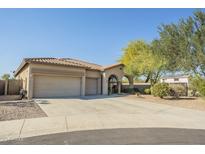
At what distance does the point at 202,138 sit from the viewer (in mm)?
6375

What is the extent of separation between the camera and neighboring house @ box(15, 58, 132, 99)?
18.0 m

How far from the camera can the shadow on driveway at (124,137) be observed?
5.84 metres

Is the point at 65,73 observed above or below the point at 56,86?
above

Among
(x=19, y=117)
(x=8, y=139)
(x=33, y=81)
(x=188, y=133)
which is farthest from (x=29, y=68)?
(x=188, y=133)

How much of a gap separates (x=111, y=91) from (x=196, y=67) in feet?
41.5

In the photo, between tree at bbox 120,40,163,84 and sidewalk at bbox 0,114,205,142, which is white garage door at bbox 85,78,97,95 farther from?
sidewalk at bbox 0,114,205,142

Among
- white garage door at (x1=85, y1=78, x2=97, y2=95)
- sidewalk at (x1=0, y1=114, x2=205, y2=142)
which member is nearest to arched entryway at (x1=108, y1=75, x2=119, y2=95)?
white garage door at (x1=85, y1=78, x2=97, y2=95)

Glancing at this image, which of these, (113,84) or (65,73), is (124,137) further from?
(113,84)

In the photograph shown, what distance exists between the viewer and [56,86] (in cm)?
1953

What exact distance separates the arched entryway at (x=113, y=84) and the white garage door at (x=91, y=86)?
2828 millimetres

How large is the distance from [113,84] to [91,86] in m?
4.73

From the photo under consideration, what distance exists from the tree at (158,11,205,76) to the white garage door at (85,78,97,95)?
9934 mm

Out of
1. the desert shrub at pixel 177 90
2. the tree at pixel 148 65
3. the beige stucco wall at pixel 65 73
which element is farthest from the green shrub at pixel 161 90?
the beige stucco wall at pixel 65 73

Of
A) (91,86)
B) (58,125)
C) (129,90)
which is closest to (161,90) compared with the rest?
(91,86)
